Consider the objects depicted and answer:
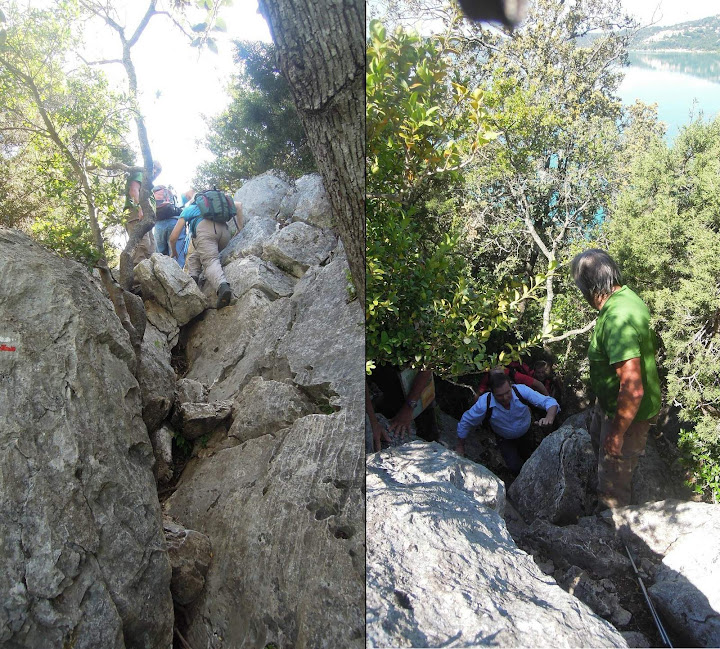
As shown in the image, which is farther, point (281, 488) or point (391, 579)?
point (281, 488)

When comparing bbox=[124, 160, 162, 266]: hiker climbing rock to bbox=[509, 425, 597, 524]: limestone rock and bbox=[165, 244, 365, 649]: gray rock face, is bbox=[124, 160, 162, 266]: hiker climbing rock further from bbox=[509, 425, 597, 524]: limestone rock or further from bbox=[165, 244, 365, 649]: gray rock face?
bbox=[509, 425, 597, 524]: limestone rock

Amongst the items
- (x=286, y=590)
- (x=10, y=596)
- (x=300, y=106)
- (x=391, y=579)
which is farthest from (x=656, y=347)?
(x=10, y=596)

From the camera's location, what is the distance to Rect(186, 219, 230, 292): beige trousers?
363 centimetres

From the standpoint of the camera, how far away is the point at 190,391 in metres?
3.50

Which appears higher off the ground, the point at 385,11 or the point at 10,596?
the point at 385,11

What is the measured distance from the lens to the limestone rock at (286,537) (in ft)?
6.97

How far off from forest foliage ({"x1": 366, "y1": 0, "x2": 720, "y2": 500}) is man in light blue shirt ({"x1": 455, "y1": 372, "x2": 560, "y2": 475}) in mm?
84

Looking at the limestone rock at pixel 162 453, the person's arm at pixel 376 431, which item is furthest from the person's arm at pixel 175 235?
the person's arm at pixel 376 431

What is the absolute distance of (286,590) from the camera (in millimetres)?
2232

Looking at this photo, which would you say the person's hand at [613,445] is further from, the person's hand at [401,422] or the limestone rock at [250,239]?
the limestone rock at [250,239]

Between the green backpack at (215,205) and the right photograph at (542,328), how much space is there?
6.37ft

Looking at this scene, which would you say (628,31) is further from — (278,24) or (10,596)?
(10,596)

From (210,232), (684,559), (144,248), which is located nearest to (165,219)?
(144,248)

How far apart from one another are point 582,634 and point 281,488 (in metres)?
1.72
